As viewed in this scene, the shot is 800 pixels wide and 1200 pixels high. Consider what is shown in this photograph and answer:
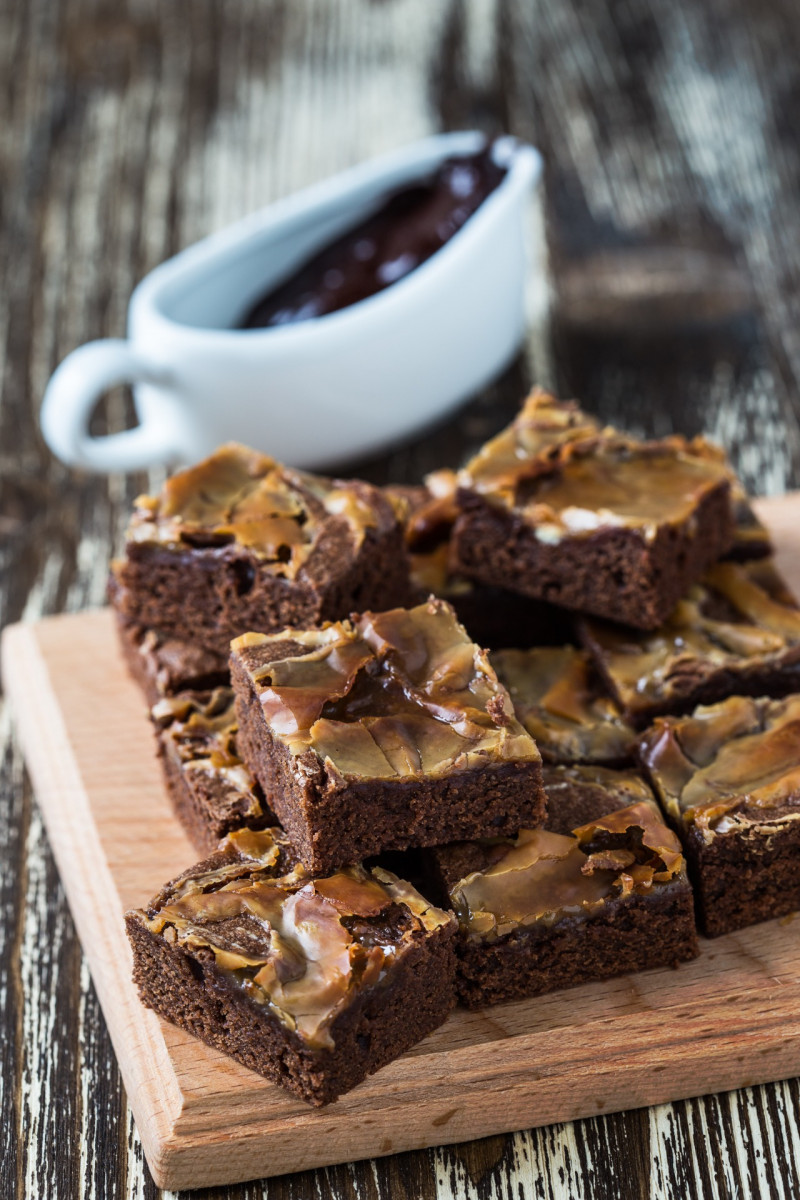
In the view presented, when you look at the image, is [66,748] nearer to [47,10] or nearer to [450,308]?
[450,308]

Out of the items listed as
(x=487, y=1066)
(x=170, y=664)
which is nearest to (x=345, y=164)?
(x=170, y=664)

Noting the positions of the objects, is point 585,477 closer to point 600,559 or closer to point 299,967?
point 600,559

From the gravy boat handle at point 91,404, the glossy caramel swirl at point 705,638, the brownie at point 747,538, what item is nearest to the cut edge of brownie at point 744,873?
the glossy caramel swirl at point 705,638

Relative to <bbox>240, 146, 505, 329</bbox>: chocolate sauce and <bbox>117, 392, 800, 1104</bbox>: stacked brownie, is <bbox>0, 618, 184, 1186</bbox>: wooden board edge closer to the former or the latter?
<bbox>117, 392, 800, 1104</bbox>: stacked brownie

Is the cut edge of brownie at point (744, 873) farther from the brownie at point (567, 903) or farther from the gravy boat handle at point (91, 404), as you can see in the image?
the gravy boat handle at point (91, 404)

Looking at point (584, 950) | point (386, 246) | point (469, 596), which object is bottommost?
point (584, 950)

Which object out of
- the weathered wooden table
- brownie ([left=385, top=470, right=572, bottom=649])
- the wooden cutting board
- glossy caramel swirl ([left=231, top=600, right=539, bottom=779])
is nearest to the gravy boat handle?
the weathered wooden table
